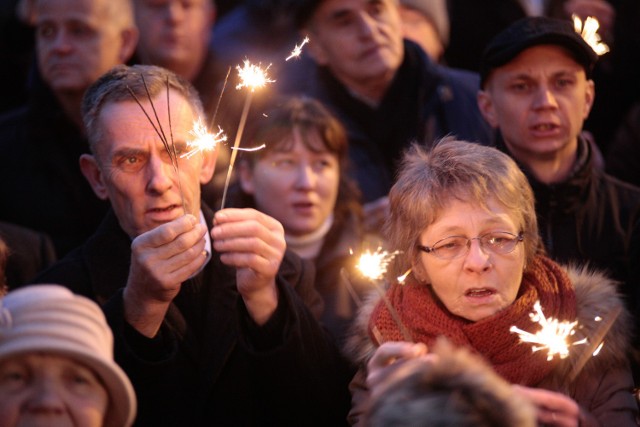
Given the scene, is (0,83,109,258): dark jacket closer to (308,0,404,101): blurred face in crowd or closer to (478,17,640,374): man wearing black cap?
(308,0,404,101): blurred face in crowd

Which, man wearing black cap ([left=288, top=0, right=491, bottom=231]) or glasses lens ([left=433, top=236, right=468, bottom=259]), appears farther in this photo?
man wearing black cap ([left=288, top=0, right=491, bottom=231])

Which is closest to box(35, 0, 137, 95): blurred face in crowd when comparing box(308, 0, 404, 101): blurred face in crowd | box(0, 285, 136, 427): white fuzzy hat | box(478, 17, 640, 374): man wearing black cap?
box(308, 0, 404, 101): blurred face in crowd

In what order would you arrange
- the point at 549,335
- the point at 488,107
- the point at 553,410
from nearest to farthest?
1. the point at 553,410
2. the point at 549,335
3. the point at 488,107

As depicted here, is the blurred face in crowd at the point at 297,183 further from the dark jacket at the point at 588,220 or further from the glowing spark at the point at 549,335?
the glowing spark at the point at 549,335

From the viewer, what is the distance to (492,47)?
515cm

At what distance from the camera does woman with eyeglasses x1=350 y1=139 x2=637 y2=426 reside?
153 inches

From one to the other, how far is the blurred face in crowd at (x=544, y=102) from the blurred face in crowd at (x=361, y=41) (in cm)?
119

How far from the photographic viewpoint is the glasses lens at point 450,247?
4004 millimetres

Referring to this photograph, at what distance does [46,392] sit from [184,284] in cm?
130

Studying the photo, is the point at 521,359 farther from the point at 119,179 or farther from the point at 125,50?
the point at 125,50

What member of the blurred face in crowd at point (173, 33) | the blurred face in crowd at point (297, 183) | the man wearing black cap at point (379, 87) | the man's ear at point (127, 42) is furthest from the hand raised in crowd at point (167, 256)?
the blurred face in crowd at point (173, 33)

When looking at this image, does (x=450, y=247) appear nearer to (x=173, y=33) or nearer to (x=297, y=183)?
(x=297, y=183)

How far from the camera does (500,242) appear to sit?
4016mm

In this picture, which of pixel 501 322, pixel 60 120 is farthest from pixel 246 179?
pixel 501 322
